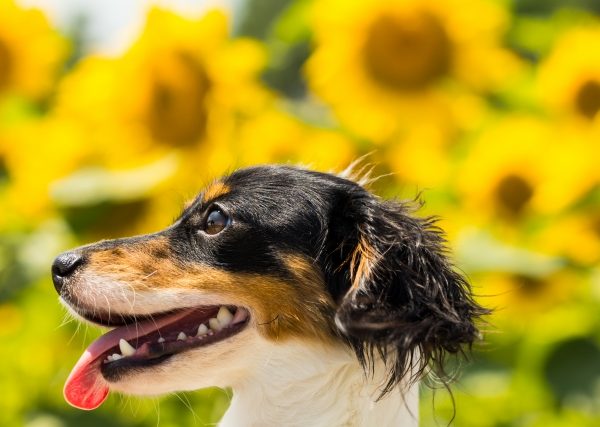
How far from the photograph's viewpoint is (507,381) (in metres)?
4.76

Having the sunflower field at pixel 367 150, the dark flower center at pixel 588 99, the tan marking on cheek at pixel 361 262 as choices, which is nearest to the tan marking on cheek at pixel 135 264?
the tan marking on cheek at pixel 361 262

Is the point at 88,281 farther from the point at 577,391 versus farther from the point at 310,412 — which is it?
the point at 577,391

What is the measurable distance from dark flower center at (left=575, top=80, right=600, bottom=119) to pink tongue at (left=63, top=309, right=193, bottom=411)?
82.4 inches

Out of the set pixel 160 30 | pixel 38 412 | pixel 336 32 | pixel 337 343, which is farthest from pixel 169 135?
pixel 337 343

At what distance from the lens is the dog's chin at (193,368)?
3004 mm

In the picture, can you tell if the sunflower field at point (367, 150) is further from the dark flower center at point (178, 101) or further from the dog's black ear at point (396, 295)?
the dog's black ear at point (396, 295)

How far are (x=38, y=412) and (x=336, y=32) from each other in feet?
6.56

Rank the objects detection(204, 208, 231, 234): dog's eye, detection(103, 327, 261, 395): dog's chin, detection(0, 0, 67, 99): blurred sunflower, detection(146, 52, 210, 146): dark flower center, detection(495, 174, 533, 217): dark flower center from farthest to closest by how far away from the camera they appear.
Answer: detection(0, 0, 67, 99): blurred sunflower → detection(495, 174, 533, 217): dark flower center → detection(146, 52, 210, 146): dark flower center → detection(204, 208, 231, 234): dog's eye → detection(103, 327, 261, 395): dog's chin

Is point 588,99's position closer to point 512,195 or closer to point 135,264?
point 512,195

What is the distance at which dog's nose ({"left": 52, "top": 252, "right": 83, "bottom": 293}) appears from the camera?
10.2 feet

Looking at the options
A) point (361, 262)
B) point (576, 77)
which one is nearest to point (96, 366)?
point (361, 262)

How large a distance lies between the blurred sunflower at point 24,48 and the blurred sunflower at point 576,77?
6.72ft

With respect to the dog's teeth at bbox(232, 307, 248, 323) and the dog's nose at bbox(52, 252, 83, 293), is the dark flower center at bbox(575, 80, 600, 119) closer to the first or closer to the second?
the dog's teeth at bbox(232, 307, 248, 323)

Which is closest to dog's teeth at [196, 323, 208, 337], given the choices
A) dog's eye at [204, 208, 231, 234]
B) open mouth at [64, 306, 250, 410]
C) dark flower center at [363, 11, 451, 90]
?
open mouth at [64, 306, 250, 410]
